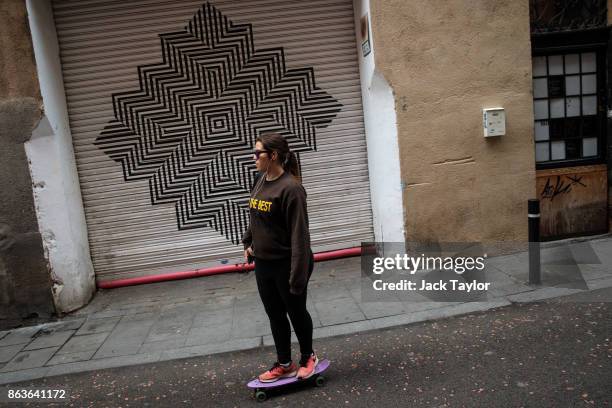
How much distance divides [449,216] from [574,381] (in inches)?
124

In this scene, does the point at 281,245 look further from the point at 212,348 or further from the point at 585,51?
the point at 585,51

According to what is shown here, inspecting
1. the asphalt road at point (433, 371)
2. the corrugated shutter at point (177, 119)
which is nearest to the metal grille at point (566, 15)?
the corrugated shutter at point (177, 119)

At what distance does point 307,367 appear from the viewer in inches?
153

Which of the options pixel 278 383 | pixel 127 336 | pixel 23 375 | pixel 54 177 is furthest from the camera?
pixel 54 177

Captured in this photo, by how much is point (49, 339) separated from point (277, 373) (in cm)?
303

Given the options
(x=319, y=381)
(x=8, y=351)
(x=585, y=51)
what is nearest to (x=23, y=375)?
(x=8, y=351)

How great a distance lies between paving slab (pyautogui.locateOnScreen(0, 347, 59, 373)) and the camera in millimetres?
4816

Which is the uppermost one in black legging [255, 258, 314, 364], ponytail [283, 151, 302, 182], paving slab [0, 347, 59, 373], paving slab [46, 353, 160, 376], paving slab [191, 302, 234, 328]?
ponytail [283, 151, 302, 182]

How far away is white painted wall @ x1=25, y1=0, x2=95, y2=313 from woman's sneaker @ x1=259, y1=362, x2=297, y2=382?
3.43 m

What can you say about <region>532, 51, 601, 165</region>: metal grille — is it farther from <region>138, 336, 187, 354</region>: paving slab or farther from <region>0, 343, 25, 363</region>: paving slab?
<region>0, 343, 25, 363</region>: paving slab

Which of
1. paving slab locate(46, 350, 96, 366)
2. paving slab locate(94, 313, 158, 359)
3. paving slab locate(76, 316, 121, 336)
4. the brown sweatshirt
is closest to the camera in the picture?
the brown sweatshirt

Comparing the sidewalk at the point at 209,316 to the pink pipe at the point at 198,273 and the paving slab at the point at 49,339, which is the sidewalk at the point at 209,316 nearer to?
the paving slab at the point at 49,339

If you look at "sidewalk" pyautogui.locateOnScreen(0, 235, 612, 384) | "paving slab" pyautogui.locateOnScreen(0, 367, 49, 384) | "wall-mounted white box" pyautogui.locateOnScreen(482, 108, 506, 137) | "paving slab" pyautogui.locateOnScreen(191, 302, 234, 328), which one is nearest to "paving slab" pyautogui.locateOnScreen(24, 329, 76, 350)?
"sidewalk" pyautogui.locateOnScreen(0, 235, 612, 384)

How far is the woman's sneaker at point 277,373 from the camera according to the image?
12.7ft
